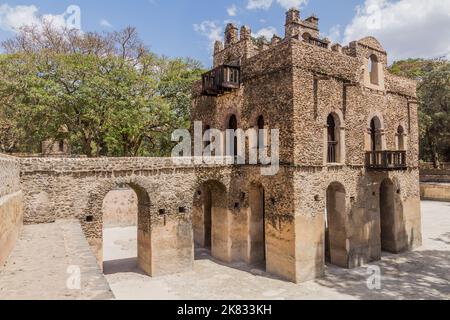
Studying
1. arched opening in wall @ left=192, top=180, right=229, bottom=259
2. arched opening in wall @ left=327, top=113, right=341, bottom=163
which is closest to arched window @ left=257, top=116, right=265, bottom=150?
arched opening in wall @ left=192, top=180, right=229, bottom=259

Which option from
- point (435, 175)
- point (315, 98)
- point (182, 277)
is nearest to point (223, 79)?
point (315, 98)

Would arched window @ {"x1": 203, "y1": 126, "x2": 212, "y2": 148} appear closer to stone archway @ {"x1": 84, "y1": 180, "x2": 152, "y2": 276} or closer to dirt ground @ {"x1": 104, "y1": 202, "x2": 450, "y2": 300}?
stone archway @ {"x1": 84, "y1": 180, "x2": 152, "y2": 276}

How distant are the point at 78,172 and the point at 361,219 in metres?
13.0

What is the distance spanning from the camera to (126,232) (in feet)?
78.4

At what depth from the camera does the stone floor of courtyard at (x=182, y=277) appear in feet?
18.2

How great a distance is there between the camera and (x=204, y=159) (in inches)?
607

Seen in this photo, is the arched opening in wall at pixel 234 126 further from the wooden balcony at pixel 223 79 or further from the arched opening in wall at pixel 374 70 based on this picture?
the arched opening in wall at pixel 374 70

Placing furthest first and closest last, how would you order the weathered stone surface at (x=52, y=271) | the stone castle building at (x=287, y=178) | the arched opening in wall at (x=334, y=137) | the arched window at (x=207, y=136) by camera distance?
1. the arched window at (x=207, y=136)
2. the arched opening in wall at (x=334, y=137)
3. the stone castle building at (x=287, y=178)
4. the weathered stone surface at (x=52, y=271)

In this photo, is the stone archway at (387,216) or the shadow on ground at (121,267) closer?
the shadow on ground at (121,267)

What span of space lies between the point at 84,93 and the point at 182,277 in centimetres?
1354

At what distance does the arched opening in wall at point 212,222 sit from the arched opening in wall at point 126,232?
11.3 ft

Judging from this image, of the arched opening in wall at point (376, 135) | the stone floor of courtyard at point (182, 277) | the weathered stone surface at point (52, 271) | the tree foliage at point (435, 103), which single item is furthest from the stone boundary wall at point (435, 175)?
the weathered stone surface at point (52, 271)

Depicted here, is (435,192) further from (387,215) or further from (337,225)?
(337,225)

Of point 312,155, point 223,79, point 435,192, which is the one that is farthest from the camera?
point 435,192
